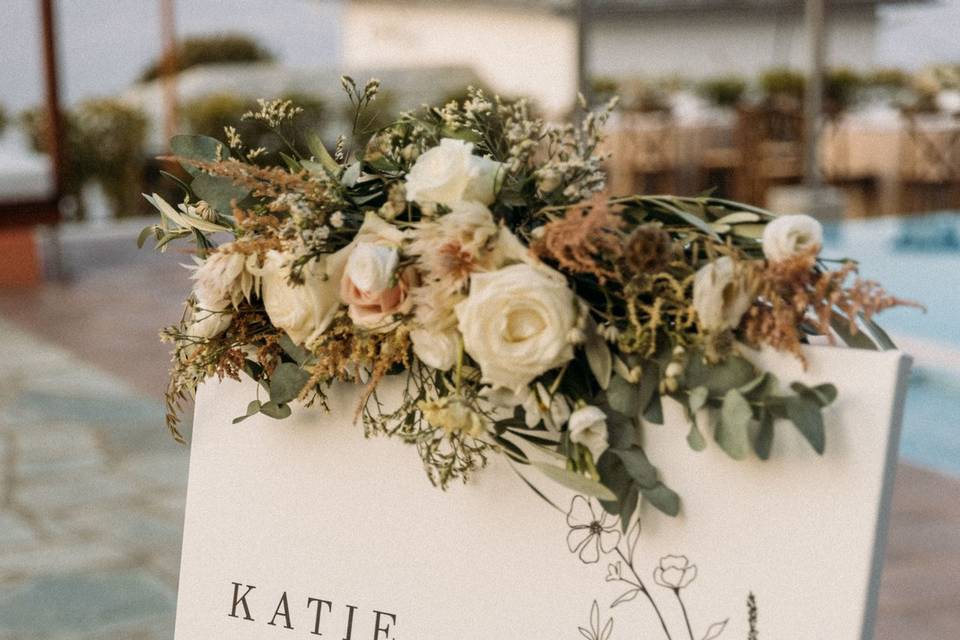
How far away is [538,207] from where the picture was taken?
1024 mm

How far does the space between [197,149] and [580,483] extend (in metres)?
0.47

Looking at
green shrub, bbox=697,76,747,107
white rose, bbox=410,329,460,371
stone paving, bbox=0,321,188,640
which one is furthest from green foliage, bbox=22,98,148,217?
white rose, bbox=410,329,460,371

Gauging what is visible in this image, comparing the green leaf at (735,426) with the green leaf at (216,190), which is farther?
the green leaf at (216,190)

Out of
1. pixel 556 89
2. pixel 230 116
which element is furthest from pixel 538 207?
pixel 556 89

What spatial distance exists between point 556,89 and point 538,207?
1350 centimetres

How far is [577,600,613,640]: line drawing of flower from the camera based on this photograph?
1.02 metres

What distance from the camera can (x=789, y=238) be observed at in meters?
0.90

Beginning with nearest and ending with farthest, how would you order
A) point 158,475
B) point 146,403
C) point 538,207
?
point 538,207 → point 158,475 → point 146,403

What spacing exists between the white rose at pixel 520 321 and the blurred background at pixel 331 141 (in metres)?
0.43

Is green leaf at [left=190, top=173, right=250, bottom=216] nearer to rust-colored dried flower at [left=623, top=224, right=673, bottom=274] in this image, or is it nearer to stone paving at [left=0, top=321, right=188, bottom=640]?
rust-colored dried flower at [left=623, top=224, right=673, bottom=274]

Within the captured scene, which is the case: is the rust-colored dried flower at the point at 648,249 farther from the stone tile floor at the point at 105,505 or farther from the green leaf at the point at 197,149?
the stone tile floor at the point at 105,505

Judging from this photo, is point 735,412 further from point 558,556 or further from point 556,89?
point 556,89

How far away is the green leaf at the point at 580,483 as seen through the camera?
960mm

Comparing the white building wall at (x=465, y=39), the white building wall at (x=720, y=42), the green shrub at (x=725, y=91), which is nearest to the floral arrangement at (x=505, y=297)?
the green shrub at (x=725, y=91)
